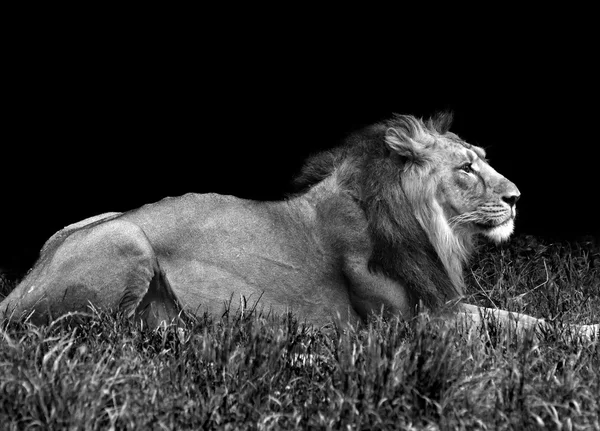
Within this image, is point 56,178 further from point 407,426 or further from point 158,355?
point 407,426

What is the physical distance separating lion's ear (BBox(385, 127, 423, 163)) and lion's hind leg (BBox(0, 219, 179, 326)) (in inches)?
49.3

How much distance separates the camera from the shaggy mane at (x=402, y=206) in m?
5.12

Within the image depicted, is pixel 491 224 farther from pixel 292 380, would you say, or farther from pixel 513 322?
pixel 292 380

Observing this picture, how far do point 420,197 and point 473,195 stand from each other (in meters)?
0.27

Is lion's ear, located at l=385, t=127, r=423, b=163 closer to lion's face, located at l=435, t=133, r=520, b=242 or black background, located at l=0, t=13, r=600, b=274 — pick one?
lion's face, located at l=435, t=133, r=520, b=242

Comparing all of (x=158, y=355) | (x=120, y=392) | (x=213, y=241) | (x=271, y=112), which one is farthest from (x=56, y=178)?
(x=120, y=392)

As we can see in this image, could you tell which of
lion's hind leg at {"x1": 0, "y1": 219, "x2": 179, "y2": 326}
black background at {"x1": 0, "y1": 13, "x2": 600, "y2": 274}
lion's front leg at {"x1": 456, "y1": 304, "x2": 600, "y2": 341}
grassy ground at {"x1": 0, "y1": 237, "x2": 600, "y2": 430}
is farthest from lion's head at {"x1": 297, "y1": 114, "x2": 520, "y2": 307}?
black background at {"x1": 0, "y1": 13, "x2": 600, "y2": 274}

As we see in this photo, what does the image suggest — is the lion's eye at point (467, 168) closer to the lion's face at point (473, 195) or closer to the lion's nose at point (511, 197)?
the lion's face at point (473, 195)

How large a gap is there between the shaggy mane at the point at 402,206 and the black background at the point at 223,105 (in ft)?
7.43

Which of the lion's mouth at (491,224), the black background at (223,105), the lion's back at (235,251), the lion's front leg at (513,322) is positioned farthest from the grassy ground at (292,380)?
the black background at (223,105)

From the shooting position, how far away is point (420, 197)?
518 centimetres

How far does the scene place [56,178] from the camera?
8.14 m

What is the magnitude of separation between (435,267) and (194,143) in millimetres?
3085

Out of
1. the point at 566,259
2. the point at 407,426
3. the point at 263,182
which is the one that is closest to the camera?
the point at 407,426
